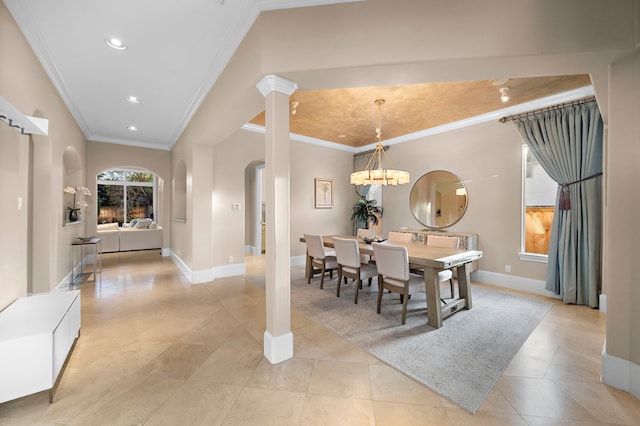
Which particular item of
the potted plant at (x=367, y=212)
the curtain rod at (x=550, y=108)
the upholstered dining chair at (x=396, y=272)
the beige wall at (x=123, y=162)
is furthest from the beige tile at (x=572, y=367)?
the beige wall at (x=123, y=162)

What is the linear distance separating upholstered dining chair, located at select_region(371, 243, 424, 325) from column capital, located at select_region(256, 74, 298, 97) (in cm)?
182

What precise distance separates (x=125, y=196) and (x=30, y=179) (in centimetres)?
798

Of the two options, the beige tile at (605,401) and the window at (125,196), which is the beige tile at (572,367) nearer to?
the beige tile at (605,401)

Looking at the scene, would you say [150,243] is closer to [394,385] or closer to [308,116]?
[308,116]

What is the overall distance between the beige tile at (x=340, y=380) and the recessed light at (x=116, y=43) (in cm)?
343

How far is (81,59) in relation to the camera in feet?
9.24

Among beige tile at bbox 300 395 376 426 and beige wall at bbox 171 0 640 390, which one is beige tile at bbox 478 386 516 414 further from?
beige wall at bbox 171 0 640 390

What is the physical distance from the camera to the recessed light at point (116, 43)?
250 cm

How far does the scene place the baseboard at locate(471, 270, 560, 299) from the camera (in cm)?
392

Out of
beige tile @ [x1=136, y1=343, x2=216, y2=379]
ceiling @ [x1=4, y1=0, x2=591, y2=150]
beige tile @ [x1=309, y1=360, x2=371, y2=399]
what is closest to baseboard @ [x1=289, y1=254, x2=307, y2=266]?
ceiling @ [x1=4, y1=0, x2=591, y2=150]

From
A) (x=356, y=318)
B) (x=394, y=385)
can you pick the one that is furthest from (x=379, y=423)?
(x=356, y=318)

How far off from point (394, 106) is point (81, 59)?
3.89 metres

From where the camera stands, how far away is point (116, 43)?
2541 mm

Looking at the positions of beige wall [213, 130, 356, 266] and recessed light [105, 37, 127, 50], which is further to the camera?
beige wall [213, 130, 356, 266]
